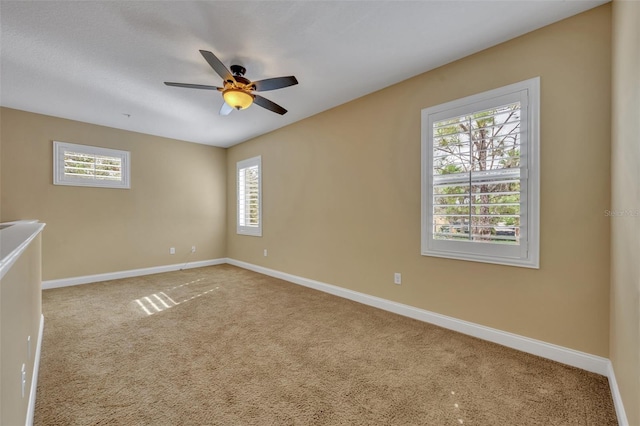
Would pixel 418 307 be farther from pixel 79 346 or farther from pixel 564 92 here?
pixel 79 346

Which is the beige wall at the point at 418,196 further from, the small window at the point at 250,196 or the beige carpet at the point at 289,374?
the small window at the point at 250,196

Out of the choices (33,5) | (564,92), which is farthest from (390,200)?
(33,5)

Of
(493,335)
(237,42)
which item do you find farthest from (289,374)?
(237,42)

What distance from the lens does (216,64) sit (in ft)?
7.36

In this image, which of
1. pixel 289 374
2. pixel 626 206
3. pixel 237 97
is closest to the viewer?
pixel 626 206

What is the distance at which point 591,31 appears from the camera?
2.03 meters

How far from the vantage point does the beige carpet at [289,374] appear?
63.3 inches

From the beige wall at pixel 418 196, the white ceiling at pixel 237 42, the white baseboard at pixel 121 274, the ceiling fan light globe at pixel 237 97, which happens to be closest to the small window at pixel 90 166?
the white ceiling at pixel 237 42

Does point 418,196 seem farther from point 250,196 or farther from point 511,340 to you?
point 250,196

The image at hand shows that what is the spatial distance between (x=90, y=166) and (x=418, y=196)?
5.04 m

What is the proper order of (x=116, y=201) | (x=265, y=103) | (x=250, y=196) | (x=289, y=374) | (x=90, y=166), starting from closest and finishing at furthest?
(x=289, y=374), (x=265, y=103), (x=90, y=166), (x=116, y=201), (x=250, y=196)

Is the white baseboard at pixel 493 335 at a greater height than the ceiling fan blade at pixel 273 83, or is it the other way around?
the ceiling fan blade at pixel 273 83

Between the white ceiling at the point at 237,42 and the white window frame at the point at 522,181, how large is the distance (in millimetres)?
463

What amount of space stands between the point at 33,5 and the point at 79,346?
2.67m
